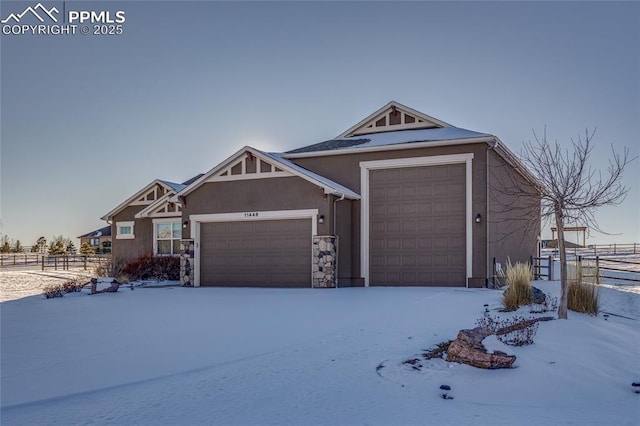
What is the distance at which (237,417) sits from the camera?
167 inches

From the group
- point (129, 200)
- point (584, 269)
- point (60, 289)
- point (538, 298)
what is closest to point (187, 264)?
point (60, 289)

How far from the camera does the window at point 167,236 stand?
23125 millimetres

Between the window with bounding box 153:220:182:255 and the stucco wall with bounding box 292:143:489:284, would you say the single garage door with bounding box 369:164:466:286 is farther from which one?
the window with bounding box 153:220:182:255

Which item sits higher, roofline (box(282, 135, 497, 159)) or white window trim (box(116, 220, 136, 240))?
roofline (box(282, 135, 497, 159))

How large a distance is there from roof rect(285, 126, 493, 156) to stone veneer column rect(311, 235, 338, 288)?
3338 millimetres

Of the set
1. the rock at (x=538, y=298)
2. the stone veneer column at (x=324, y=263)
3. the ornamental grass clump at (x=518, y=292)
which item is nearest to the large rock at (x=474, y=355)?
the ornamental grass clump at (x=518, y=292)

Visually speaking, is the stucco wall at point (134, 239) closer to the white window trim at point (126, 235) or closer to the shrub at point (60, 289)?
the white window trim at point (126, 235)

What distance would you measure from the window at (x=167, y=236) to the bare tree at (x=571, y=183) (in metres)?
17.2

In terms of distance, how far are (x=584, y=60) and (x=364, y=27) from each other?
21.1 feet

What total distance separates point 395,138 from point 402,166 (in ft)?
4.41

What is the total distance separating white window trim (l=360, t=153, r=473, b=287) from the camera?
49.3 ft

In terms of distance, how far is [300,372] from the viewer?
5488 millimetres

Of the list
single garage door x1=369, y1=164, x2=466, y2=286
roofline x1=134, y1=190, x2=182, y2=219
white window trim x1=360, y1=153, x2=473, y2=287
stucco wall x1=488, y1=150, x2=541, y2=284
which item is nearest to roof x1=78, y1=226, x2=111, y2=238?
roofline x1=134, y1=190, x2=182, y2=219

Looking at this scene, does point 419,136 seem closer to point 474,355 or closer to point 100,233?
point 474,355
